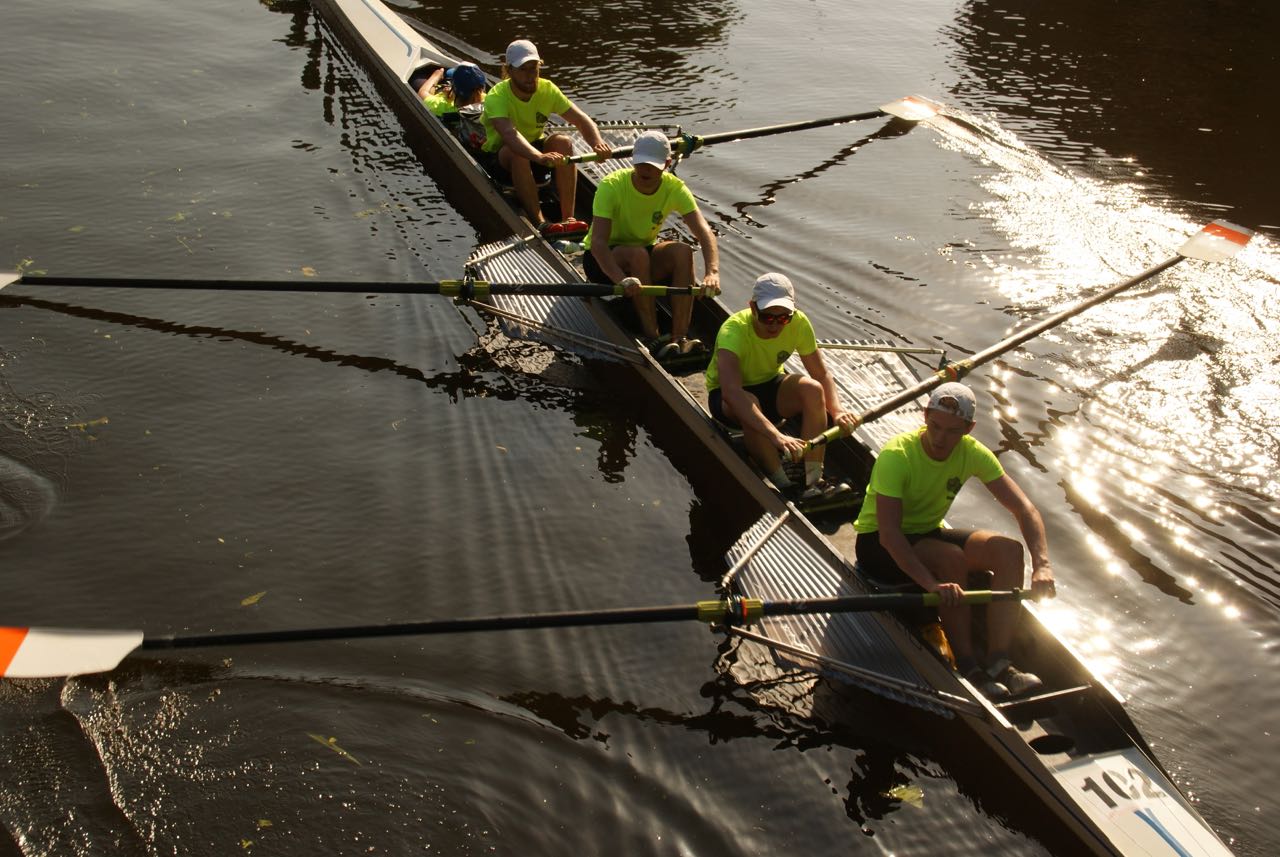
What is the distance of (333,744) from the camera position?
22.4 feet

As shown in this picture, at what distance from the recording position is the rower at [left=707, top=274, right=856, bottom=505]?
27.0ft

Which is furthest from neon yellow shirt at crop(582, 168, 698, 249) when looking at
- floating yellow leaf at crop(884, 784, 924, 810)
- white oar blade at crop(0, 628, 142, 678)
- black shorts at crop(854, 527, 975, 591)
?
floating yellow leaf at crop(884, 784, 924, 810)

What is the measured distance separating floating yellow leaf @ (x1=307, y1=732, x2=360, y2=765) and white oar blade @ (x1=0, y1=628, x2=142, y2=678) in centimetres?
123

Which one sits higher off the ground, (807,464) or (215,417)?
(807,464)

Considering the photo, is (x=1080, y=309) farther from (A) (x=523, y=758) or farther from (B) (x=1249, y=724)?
(A) (x=523, y=758)

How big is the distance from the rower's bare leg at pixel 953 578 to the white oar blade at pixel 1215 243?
642 cm

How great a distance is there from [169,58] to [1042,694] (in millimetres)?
17781

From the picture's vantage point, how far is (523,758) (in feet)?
22.4

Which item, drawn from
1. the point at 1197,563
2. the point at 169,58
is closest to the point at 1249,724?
the point at 1197,563

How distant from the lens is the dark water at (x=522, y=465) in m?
6.63

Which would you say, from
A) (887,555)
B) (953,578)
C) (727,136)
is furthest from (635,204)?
(953,578)

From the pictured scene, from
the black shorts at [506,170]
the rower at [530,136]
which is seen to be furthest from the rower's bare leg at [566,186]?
the black shorts at [506,170]

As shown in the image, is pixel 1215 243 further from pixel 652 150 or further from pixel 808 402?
pixel 652 150

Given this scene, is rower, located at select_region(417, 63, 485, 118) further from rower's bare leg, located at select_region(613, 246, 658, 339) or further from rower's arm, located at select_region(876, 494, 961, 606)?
rower's arm, located at select_region(876, 494, 961, 606)
